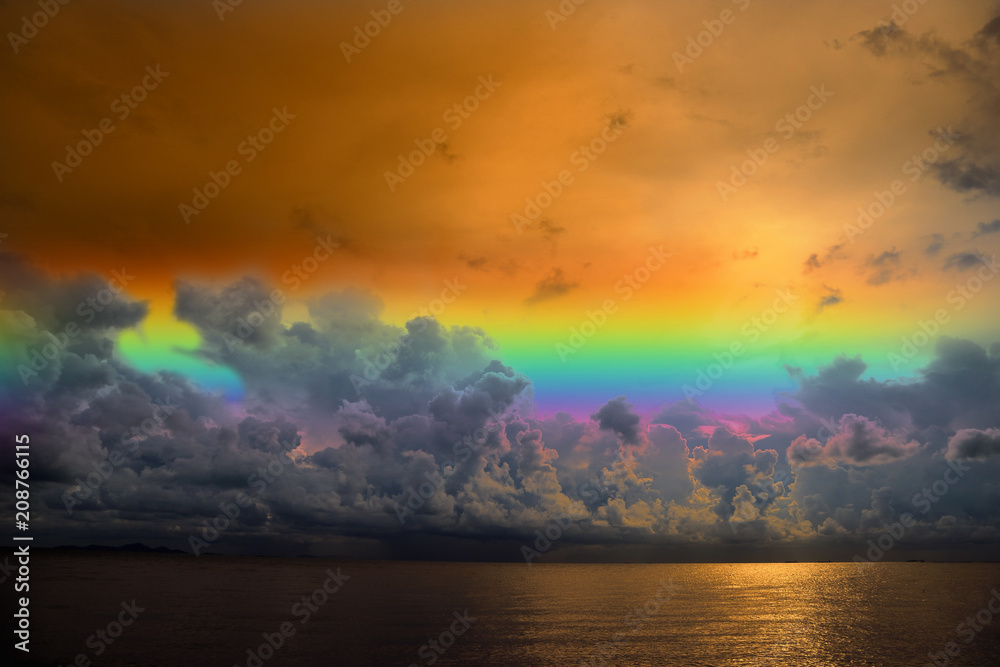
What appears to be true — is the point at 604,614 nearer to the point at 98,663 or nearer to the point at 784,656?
the point at 784,656

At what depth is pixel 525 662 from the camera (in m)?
62.2

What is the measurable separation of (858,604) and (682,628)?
8282cm

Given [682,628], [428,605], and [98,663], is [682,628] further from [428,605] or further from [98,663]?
[98,663]

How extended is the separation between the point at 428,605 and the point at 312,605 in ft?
76.8

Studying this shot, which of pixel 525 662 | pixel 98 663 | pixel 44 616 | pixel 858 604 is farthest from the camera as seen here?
pixel 858 604

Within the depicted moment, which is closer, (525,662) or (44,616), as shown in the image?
(525,662)

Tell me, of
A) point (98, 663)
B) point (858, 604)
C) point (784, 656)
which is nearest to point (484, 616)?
point (784, 656)

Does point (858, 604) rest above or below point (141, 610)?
below

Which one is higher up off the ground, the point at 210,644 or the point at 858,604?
the point at 210,644

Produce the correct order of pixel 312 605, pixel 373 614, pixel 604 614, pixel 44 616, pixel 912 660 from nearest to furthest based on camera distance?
pixel 912 660, pixel 44 616, pixel 373 614, pixel 604 614, pixel 312 605

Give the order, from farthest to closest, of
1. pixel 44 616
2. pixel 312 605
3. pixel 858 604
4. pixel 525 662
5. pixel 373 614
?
pixel 858 604
pixel 312 605
pixel 373 614
pixel 44 616
pixel 525 662

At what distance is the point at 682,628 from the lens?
298 ft

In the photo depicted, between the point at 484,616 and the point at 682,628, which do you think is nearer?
the point at 682,628

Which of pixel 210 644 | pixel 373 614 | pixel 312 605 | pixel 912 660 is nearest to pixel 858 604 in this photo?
pixel 912 660
